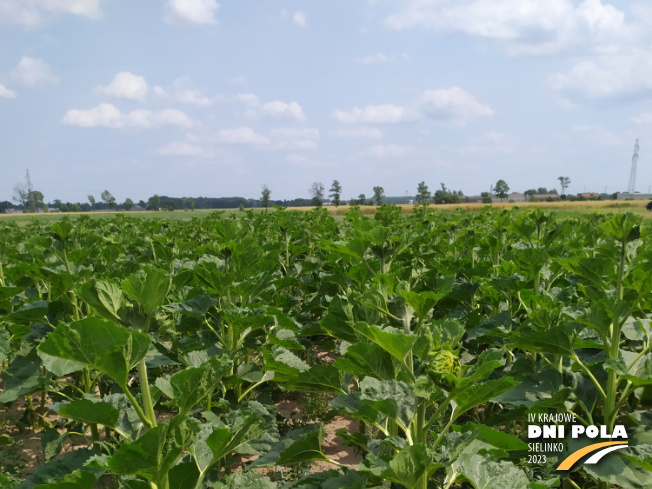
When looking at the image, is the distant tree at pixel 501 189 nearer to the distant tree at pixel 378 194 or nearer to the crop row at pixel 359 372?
the distant tree at pixel 378 194

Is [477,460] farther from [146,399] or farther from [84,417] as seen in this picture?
[84,417]

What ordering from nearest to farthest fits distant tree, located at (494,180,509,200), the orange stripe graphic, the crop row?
the crop row, the orange stripe graphic, distant tree, located at (494,180,509,200)

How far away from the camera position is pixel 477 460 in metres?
1.57

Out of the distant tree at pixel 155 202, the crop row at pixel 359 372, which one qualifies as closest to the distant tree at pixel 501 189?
the distant tree at pixel 155 202

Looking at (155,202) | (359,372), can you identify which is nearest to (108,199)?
(155,202)

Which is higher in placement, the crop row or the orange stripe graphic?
the crop row

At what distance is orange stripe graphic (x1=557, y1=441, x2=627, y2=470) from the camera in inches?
92.3

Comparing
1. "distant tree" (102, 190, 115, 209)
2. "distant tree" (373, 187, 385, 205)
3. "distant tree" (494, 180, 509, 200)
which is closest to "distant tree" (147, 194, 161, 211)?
"distant tree" (102, 190, 115, 209)

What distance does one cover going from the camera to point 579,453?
238 cm

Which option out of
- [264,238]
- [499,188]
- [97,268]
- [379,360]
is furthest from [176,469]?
[499,188]

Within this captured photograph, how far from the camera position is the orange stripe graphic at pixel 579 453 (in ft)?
7.69

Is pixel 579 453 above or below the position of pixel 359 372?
below

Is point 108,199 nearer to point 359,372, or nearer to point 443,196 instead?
point 443,196

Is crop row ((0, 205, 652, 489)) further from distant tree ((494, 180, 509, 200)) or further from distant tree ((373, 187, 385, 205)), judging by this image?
distant tree ((494, 180, 509, 200))
